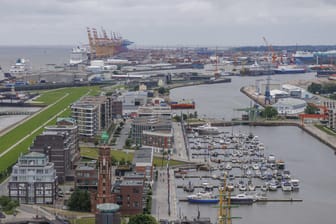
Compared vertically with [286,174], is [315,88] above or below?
above

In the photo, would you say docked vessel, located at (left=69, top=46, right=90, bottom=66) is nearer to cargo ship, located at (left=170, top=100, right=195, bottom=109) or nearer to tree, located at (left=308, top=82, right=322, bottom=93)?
tree, located at (left=308, top=82, right=322, bottom=93)

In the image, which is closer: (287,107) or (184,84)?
(287,107)

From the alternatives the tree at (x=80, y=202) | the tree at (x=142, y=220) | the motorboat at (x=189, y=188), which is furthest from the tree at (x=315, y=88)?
the tree at (x=142, y=220)

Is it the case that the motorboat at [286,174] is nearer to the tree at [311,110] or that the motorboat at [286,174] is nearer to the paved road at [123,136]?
the paved road at [123,136]

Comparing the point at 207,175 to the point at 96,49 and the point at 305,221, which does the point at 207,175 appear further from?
the point at 96,49

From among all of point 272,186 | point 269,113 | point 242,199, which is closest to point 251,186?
point 272,186

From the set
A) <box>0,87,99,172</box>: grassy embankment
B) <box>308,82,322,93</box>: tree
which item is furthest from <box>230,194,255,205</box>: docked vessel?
<box>308,82,322,93</box>: tree

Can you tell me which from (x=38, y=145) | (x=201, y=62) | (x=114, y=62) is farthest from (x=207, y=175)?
(x=201, y=62)

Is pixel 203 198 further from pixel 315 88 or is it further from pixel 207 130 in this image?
pixel 315 88
